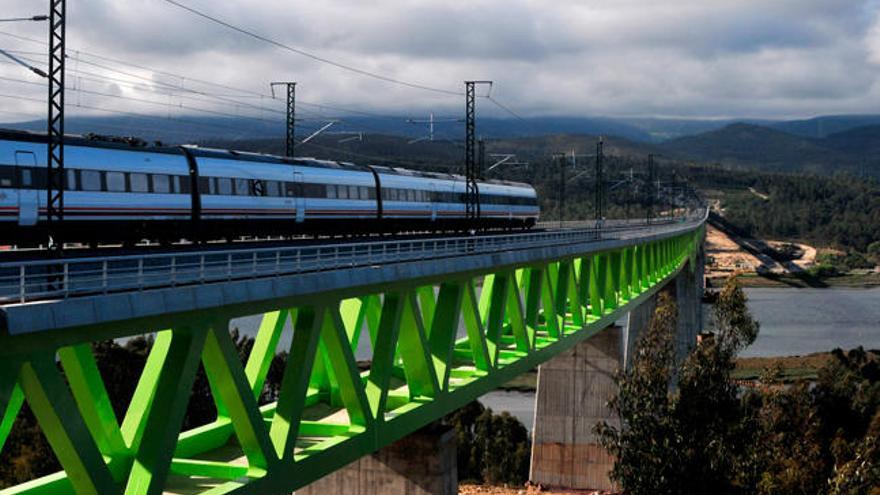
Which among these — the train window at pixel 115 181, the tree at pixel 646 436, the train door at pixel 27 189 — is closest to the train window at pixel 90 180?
the train window at pixel 115 181

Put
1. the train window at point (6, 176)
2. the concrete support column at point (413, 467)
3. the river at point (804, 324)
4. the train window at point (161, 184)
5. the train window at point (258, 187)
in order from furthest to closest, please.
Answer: the river at point (804, 324) < the train window at point (258, 187) < the train window at point (161, 184) < the concrete support column at point (413, 467) < the train window at point (6, 176)

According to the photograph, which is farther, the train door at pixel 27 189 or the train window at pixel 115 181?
the train window at pixel 115 181

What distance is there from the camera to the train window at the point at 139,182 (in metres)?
29.1

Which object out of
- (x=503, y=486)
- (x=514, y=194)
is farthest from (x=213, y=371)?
(x=514, y=194)

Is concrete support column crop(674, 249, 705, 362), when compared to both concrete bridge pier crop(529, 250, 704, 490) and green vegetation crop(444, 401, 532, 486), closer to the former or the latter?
green vegetation crop(444, 401, 532, 486)

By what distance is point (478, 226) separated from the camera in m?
58.5

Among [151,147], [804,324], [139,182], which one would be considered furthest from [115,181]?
[804,324]

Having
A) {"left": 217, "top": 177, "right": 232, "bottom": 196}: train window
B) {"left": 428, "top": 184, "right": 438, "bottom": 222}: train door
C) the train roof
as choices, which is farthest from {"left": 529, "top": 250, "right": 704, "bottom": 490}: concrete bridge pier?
{"left": 217, "top": 177, "right": 232, "bottom": 196}: train window

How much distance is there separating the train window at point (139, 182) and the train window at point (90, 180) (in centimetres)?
131

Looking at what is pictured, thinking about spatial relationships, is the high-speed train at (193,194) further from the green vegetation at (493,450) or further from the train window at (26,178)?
the green vegetation at (493,450)

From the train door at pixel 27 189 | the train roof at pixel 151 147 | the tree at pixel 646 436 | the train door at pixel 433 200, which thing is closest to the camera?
the train door at pixel 27 189

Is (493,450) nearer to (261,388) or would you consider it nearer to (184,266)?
(261,388)

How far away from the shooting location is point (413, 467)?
91.4 feet

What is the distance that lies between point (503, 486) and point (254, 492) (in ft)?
130
